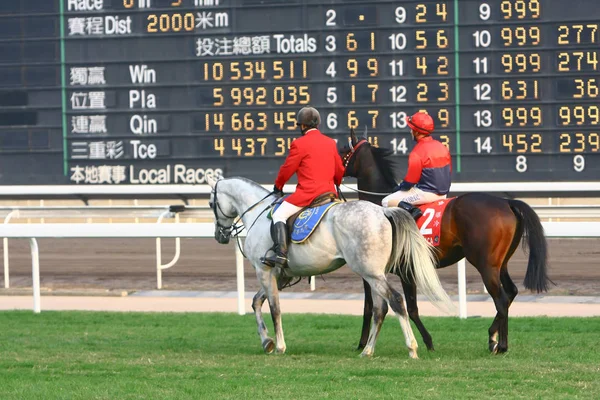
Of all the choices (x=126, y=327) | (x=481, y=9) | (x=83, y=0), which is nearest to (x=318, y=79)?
(x=481, y=9)

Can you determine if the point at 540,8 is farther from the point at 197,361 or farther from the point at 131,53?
the point at 197,361

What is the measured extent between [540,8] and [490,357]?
301 inches

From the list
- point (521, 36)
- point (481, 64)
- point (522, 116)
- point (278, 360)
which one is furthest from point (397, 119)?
point (278, 360)

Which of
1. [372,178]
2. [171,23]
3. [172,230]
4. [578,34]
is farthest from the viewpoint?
[171,23]

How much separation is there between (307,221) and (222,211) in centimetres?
93

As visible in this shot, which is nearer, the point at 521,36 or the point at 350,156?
the point at 350,156

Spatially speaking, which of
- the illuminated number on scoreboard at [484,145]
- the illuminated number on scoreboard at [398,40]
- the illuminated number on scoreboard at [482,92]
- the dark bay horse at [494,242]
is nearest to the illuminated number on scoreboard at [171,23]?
the illuminated number on scoreboard at [398,40]

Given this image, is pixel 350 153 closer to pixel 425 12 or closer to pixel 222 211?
pixel 222 211

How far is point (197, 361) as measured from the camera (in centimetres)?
652

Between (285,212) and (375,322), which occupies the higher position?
(285,212)

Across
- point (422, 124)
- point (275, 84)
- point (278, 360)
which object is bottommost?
point (278, 360)

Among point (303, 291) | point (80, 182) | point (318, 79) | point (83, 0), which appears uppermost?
point (83, 0)

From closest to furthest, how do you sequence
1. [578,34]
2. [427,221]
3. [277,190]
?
[427,221] < [277,190] < [578,34]

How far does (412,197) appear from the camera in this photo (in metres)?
7.08
